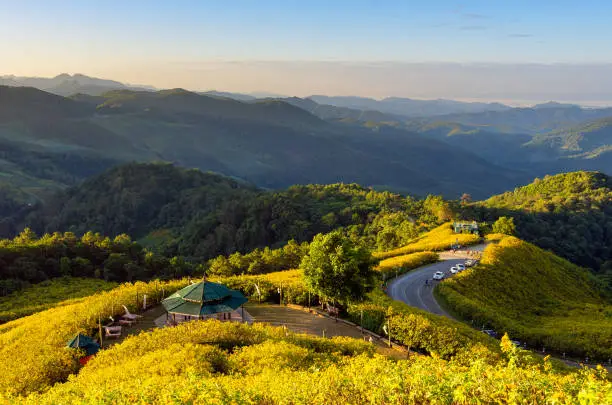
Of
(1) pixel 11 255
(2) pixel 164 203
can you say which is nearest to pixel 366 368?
(1) pixel 11 255

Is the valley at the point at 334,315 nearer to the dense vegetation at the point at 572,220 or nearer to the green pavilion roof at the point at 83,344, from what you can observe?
the green pavilion roof at the point at 83,344

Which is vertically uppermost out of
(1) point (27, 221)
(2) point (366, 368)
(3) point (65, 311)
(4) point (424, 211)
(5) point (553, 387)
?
(5) point (553, 387)

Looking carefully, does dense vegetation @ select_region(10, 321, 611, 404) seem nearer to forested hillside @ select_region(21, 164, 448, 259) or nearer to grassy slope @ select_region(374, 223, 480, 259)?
grassy slope @ select_region(374, 223, 480, 259)

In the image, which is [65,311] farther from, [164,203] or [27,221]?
[27,221]

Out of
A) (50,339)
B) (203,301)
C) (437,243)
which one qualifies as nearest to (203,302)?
(203,301)

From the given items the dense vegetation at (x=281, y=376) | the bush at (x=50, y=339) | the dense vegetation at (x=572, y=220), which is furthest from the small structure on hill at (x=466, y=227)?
the dense vegetation at (x=281, y=376)

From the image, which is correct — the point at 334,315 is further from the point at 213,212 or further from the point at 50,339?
the point at 213,212
